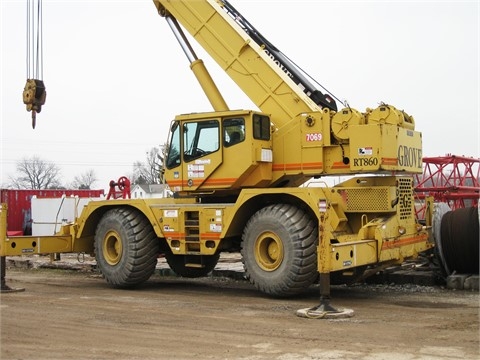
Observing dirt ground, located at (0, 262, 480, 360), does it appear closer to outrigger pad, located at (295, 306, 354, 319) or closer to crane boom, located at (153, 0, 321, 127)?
outrigger pad, located at (295, 306, 354, 319)

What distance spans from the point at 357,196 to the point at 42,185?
2891 inches

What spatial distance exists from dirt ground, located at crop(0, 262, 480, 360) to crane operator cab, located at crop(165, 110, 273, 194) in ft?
6.98

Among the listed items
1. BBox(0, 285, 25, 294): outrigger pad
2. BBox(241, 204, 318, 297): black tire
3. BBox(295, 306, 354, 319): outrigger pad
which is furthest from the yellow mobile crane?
BBox(0, 285, 25, 294): outrigger pad

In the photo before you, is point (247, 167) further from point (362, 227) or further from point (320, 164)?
point (362, 227)

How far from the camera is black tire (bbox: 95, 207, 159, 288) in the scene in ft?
44.1

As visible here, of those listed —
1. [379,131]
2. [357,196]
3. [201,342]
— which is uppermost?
[379,131]

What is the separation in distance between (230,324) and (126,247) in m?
4.62

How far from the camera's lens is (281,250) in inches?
455

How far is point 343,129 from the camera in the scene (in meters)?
12.2

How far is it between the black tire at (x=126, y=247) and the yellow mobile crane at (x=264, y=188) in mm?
22

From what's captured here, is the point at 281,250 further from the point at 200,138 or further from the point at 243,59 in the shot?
the point at 243,59

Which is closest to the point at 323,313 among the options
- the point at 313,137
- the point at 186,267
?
the point at 313,137

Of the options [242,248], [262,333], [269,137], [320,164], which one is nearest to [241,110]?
[269,137]

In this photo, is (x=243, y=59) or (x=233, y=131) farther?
(x=243, y=59)
